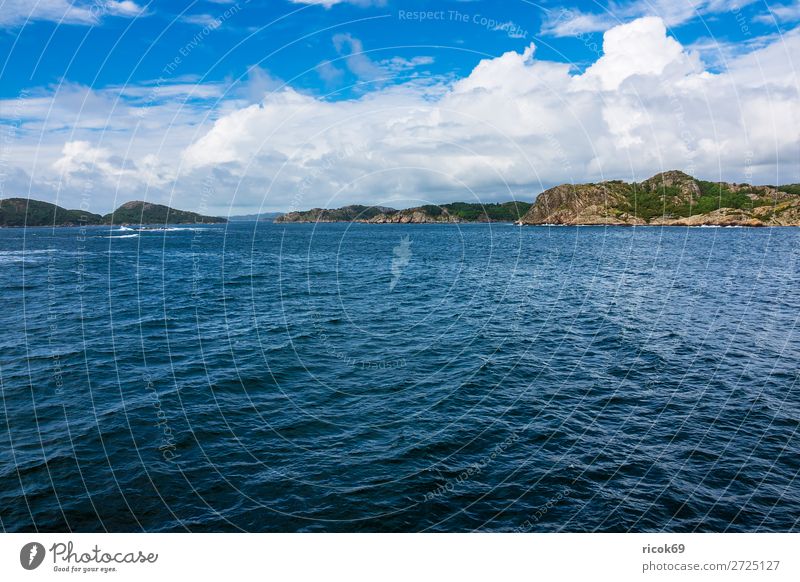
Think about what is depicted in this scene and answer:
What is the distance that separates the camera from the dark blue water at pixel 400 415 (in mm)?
18812

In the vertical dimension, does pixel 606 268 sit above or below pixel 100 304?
above

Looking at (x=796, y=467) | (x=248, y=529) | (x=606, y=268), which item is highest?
(x=606, y=268)

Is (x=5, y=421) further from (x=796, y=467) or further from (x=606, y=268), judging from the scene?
(x=606, y=268)

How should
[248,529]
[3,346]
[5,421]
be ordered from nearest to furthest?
[248,529], [5,421], [3,346]

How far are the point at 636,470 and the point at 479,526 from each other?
8707 mm

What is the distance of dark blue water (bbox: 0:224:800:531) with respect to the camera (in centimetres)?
1881

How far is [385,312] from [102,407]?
3244cm

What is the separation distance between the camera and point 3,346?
1528 inches

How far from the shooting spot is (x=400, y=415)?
89.1 feet

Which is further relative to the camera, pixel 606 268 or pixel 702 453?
pixel 606 268

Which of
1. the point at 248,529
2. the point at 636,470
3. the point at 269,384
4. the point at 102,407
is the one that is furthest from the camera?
the point at 269,384

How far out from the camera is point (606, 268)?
100m
